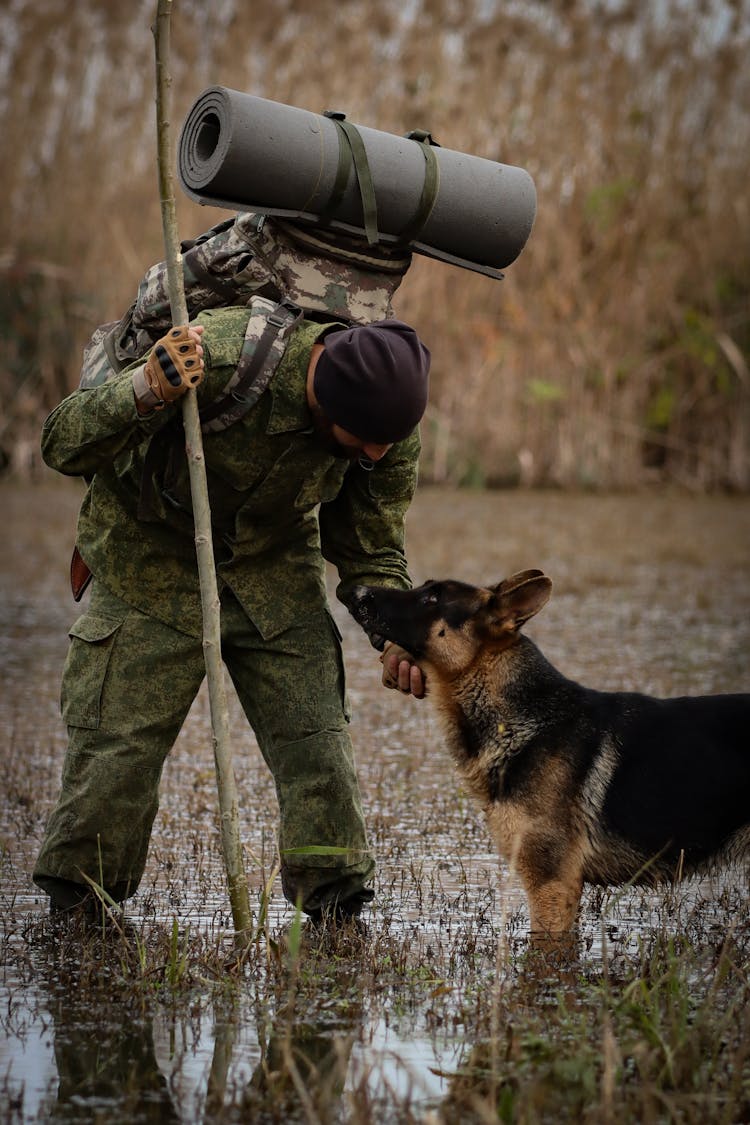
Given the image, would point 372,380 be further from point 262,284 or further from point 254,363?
point 262,284

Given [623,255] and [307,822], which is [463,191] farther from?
[623,255]

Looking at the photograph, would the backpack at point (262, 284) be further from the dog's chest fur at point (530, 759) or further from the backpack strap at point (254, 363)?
the dog's chest fur at point (530, 759)

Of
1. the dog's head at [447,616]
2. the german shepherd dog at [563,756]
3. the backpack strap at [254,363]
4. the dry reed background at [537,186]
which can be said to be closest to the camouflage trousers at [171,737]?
the dog's head at [447,616]

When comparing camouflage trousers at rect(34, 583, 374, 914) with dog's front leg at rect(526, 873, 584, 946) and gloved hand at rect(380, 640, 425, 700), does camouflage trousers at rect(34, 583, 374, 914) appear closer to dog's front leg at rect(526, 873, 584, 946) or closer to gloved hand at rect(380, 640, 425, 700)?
gloved hand at rect(380, 640, 425, 700)

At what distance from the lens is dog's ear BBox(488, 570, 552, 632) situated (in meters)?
4.42

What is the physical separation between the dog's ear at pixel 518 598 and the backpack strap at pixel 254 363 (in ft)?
3.33

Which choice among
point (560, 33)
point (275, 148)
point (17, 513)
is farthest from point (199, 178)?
point (560, 33)

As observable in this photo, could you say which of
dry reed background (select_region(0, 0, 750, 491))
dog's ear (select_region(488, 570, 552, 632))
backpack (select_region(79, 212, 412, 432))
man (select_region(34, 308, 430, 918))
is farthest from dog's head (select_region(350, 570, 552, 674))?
dry reed background (select_region(0, 0, 750, 491))

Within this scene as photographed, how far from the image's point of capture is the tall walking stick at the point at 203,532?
3.76 metres

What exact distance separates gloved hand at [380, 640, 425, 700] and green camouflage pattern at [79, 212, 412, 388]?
3.56ft

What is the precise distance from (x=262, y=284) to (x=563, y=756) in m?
1.60

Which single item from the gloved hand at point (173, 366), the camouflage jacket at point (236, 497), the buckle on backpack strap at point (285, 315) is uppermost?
the buckle on backpack strap at point (285, 315)

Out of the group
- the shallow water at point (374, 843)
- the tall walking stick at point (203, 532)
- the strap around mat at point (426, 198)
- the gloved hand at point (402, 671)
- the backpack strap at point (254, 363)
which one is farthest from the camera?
the gloved hand at point (402, 671)

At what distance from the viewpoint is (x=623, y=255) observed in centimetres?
1578
